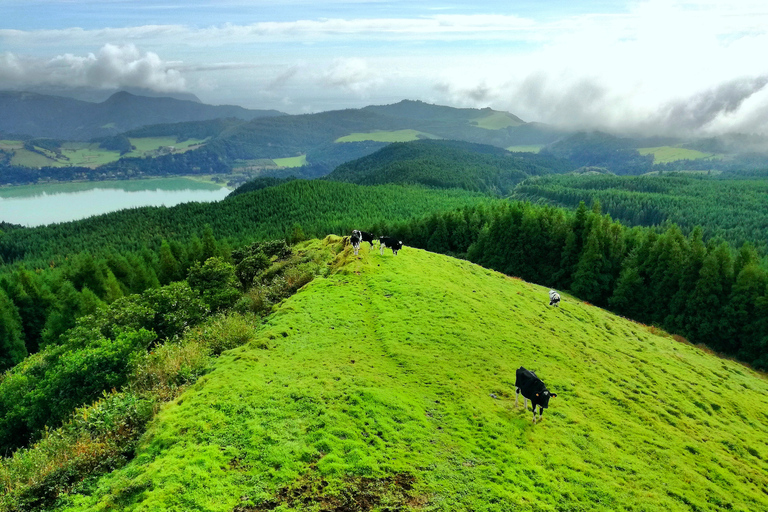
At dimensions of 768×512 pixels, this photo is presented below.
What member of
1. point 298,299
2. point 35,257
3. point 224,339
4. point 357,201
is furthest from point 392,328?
point 35,257

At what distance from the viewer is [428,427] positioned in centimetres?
1870

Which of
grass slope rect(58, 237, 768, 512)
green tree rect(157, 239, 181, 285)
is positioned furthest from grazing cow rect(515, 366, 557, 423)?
green tree rect(157, 239, 181, 285)

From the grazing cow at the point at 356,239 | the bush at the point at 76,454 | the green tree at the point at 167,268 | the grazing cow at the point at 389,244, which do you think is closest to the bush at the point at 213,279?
the grazing cow at the point at 356,239

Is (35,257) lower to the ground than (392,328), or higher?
lower

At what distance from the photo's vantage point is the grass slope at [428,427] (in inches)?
572

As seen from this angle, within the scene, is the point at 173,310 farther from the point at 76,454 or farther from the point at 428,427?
the point at 428,427

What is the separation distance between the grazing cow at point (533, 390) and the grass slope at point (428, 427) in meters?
0.82

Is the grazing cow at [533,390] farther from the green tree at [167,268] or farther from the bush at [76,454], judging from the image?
the green tree at [167,268]

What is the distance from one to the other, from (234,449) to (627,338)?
129 ft

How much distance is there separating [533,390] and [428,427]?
19.9ft

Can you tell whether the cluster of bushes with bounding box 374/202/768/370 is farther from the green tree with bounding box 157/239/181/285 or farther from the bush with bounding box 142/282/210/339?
the bush with bounding box 142/282/210/339

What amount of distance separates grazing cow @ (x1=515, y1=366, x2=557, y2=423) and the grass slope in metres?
0.82

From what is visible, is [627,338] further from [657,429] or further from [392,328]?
[392,328]

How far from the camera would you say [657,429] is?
75.9ft
